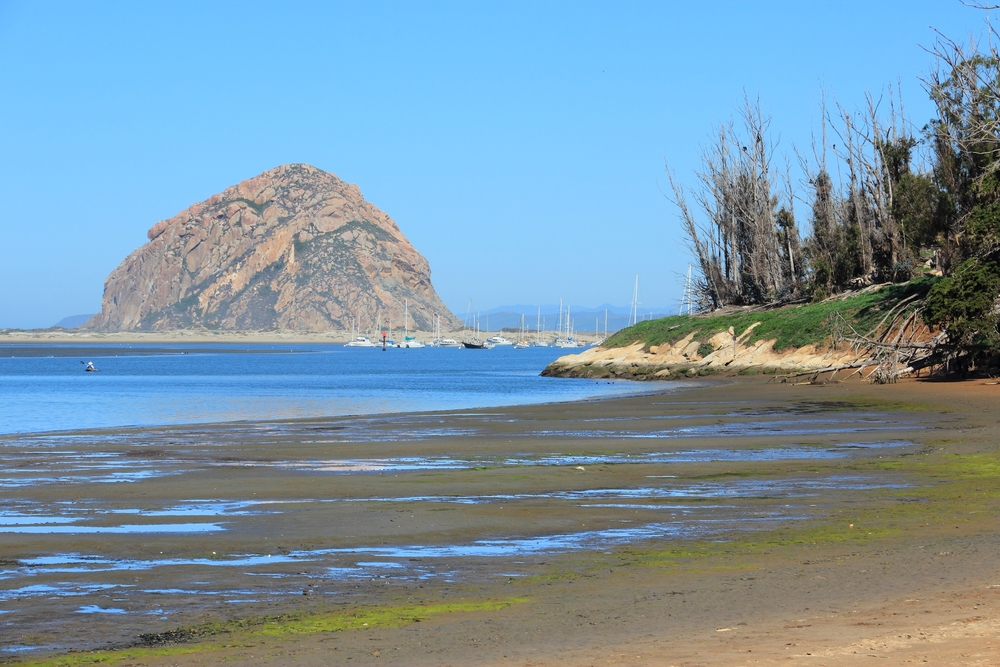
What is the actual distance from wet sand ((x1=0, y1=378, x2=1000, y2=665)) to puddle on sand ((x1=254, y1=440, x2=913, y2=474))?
0.09 meters

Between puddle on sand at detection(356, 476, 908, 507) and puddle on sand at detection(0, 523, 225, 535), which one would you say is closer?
puddle on sand at detection(0, 523, 225, 535)

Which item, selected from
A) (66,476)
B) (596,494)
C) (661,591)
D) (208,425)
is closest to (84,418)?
(208,425)

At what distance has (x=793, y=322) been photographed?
50.6 meters

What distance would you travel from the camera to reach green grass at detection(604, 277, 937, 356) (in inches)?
1773

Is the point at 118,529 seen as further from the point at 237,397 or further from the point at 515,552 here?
the point at 237,397

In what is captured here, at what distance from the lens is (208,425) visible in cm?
2945

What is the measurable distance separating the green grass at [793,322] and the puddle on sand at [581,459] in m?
22.9

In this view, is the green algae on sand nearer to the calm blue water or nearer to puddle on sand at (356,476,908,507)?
puddle on sand at (356,476,908,507)

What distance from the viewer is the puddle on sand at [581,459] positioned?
18417mm

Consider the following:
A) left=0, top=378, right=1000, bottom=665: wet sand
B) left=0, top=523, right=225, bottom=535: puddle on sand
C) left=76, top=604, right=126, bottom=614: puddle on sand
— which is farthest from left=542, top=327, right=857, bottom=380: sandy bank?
left=76, top=604, right=126, bottom=614: puddle on sand

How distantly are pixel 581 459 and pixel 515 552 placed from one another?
8.60m

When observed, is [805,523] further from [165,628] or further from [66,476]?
[66,476]

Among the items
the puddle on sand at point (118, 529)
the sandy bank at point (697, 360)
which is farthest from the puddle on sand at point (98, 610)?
the sandy bank at point (697, 360)

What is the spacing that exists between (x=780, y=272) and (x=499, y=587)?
5813cm
